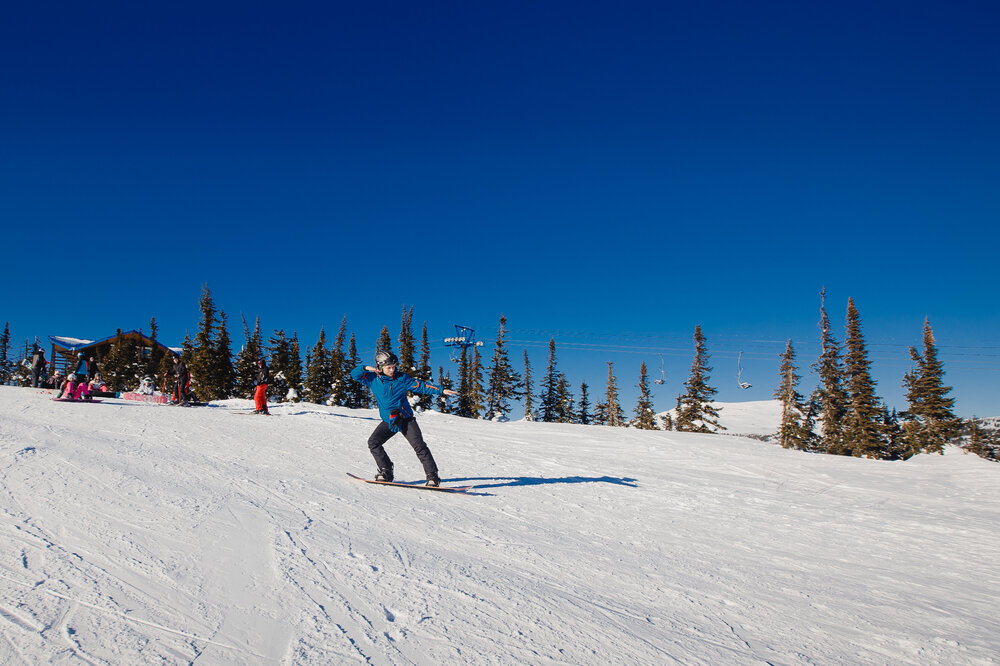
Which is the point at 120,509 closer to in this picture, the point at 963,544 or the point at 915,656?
the point at 915,656

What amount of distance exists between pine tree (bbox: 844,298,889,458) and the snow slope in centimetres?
3762

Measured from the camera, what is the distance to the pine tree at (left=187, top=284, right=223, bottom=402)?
52.0 m

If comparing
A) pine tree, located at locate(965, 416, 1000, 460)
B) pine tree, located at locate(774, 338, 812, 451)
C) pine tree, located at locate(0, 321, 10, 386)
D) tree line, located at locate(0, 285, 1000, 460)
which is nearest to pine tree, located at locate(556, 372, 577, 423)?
tree line, located at locate(0, 285, 1000, 460)

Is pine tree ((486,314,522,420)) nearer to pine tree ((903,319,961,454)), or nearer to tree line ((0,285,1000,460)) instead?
tree line ((0,285,1000,460))

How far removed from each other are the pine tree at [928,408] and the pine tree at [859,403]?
2.55m

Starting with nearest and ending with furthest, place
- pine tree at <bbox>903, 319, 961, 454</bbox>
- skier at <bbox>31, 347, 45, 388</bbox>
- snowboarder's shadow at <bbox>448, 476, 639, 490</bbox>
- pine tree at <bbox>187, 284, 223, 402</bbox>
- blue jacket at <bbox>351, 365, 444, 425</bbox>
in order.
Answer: blue jacket at <bbox>351, 365, 444, 425</bbox> → snowboarder's shadow at <bbox>448, 476, 639, 490</bbox> → skier at <bbox>31, 347, 45, 388</bbox> → pine tree at <bbox>903, 319, 961, 454</bbox> → pine tree at <bbox>187, 284, 223, 402</bbox>

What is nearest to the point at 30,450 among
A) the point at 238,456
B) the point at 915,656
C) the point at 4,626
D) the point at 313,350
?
the point at 238,456

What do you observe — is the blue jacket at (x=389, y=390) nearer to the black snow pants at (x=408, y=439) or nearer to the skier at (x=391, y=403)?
the skier at (x=391, y=403)

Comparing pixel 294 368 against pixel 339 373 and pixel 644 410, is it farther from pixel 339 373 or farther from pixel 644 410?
pixel 644 410

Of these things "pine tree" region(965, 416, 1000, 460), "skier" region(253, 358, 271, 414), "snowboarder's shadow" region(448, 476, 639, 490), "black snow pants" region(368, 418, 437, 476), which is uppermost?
"skier" region(253, 358, 271, 414)

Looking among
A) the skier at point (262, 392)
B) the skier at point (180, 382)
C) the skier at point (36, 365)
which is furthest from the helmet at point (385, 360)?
the skier at point (36, 365)

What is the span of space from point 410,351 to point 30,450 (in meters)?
60.7

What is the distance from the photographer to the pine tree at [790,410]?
48.5 meters

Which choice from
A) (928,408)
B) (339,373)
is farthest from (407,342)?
(928,408)
